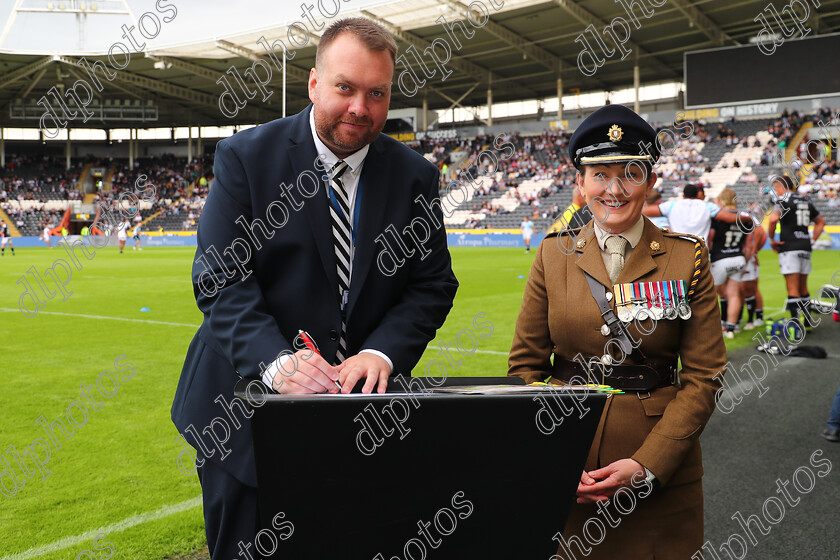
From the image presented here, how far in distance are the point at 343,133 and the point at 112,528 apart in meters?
2.60

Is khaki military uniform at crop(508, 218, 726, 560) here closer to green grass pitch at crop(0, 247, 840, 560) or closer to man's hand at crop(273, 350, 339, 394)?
man's hand at crop(273, 350, 339, 394)

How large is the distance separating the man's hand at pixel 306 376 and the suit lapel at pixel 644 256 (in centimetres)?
96

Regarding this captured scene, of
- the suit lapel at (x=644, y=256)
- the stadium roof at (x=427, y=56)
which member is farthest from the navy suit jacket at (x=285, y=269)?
the stadium roof at (x=427, y=56)

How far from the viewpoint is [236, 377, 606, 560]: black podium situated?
1126 mm

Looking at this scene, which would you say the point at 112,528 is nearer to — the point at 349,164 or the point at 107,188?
the point at 349,164

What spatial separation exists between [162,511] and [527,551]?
9.10 feet

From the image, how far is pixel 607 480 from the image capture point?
1765 millimetres

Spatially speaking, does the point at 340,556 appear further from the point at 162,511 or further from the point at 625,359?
the point at 162,511

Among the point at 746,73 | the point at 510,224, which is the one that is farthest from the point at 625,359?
the point at 510,224

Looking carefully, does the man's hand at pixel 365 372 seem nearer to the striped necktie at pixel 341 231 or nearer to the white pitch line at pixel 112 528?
the striped necktie at pixel 341 231

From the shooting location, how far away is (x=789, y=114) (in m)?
33.5

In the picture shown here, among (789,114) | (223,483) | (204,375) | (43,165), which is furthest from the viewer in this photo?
(43,165)

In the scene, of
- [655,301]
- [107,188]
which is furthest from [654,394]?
[107,188]

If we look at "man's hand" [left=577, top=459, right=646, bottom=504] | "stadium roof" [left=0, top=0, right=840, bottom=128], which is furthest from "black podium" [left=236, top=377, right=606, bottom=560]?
"stadium roof" [left=0, top=0, right=840, bottom=128]
